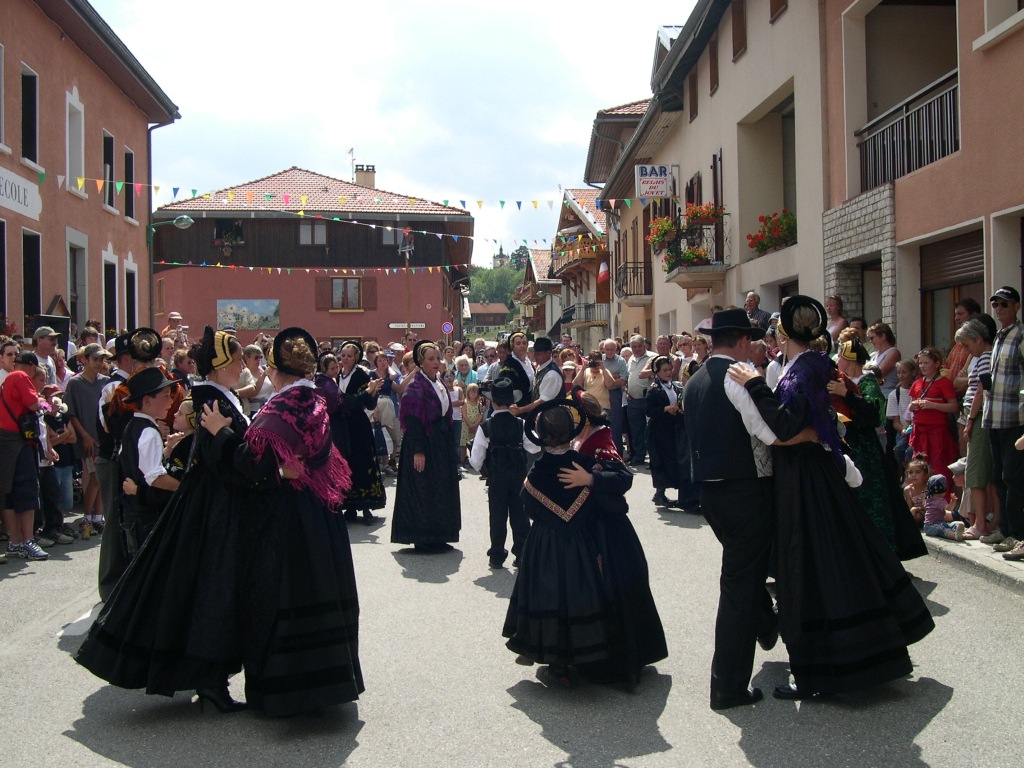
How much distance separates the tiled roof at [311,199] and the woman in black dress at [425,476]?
125 feet

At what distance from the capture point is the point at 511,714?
16.4 feet

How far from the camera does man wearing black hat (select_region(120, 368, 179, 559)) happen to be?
5.55 meters

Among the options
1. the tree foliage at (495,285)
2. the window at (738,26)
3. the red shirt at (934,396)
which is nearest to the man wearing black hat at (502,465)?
the red shirt at (934,396)

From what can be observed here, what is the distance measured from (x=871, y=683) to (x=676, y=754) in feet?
3.73

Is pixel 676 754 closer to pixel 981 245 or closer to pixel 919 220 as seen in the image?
pixel 981 245

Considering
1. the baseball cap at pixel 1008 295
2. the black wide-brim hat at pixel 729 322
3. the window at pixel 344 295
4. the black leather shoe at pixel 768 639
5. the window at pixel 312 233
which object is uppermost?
the window at pixel 312 233

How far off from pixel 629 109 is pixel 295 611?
3017cm

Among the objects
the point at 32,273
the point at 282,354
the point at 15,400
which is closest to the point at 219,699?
the point at 282,354

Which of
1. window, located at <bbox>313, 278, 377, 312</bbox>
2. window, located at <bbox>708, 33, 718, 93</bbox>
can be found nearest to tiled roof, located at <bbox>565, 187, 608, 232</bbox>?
window, located at <bbox>313, 278, 377, 312</bbox>

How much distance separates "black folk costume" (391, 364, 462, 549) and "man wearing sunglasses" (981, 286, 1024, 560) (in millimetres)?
4557

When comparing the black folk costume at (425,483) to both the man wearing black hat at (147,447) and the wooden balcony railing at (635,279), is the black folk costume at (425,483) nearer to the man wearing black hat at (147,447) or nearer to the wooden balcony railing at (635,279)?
the man wearing black hat at (147,447)

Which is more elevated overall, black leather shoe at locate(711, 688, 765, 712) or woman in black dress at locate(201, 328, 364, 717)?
woman in black dress at locate(201, 328, 364, 717)

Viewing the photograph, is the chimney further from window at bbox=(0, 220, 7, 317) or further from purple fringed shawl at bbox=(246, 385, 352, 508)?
purple fringed shawl at bbox=(246, 385, 352, 508)

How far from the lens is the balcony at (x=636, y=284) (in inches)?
1182
